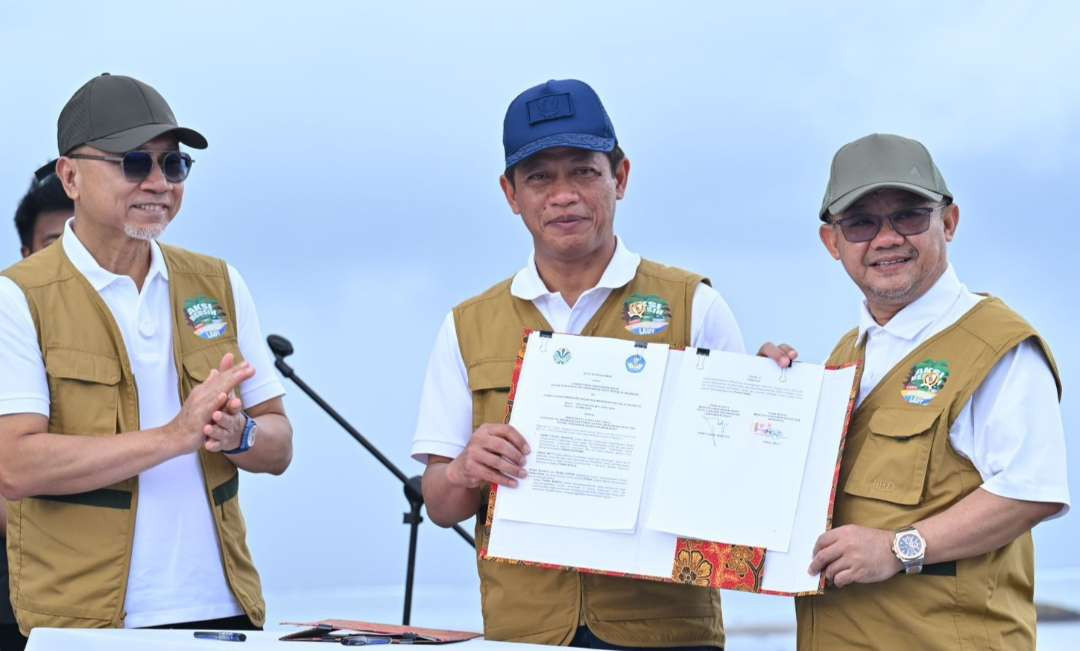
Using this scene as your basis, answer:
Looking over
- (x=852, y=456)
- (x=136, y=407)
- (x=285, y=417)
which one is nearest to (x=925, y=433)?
(x=852, y=456)

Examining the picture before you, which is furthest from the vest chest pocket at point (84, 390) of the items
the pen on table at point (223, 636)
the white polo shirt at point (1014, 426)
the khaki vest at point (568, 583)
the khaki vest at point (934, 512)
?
the white polo shirt at point (1014, 426)

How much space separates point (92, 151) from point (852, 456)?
166cm

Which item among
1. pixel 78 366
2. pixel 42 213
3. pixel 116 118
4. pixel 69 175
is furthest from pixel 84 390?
pixel 42 213

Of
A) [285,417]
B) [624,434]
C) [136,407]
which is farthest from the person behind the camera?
[285,417]

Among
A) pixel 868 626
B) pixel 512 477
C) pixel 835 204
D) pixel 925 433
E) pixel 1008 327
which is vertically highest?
pixel 835 204

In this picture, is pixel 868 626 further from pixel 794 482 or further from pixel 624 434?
pixel 624 434

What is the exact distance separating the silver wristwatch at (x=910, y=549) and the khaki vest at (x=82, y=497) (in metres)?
1.33

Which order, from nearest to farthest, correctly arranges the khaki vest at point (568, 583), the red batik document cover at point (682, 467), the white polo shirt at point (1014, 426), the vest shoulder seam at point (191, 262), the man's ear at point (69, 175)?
the white polo shirt at point (1014, 426), the red batik document cover at point (682, 467), the khaki vest at point (568, 583), the man's ear at point (69, 175), the vest shoulder seam at point (191, 262)

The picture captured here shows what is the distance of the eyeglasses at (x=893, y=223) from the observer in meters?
2.43

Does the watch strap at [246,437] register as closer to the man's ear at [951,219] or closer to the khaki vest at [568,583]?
the khaki vest at [568,583]

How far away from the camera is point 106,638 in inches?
90.4

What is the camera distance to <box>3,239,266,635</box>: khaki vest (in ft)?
8.53

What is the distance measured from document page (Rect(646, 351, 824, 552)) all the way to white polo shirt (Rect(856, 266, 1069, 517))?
27cm

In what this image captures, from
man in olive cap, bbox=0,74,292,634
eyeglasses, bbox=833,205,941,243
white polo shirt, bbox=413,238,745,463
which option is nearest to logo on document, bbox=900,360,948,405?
eyeglasses, bbox=833,205,941,243
